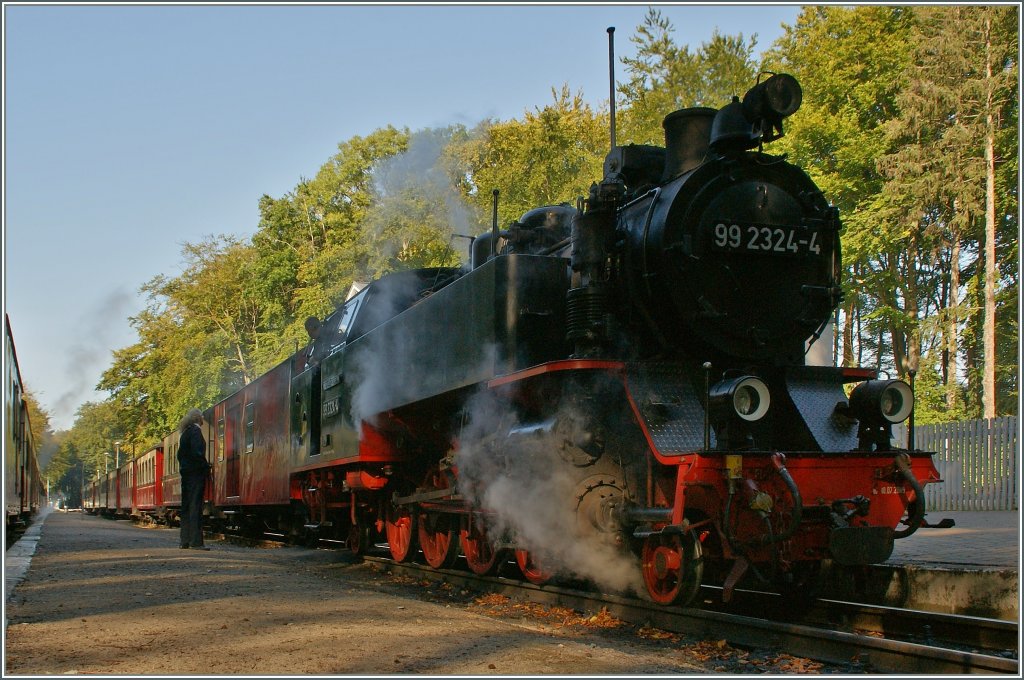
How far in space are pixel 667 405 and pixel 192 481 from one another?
7690 millimetres

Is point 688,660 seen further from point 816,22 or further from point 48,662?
point 816,22

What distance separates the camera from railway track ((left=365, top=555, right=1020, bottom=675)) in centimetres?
465

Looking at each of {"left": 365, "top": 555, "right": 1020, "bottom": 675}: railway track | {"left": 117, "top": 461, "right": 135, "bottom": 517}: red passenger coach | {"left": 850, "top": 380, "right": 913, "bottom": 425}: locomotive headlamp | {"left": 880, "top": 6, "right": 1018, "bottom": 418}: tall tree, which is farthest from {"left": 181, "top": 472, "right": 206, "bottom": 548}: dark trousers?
{"left": 117, "top": 461, "right": 135, "bottom": 517}: red passenger coach

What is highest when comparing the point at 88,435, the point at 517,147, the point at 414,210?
the point at 517,147

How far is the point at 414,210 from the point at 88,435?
242 feet

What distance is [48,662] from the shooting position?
14.8 ft

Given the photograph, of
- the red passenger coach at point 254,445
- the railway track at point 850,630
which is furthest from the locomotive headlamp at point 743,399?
the red passenger coach at point 254,445

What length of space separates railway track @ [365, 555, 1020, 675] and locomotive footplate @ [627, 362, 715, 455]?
1.02m

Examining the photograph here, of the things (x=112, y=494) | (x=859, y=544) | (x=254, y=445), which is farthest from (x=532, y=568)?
(x=112, y=494)

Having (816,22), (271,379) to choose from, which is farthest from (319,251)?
(271,379)

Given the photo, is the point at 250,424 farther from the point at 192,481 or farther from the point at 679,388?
the point at 679,388

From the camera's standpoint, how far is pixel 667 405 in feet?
20.4

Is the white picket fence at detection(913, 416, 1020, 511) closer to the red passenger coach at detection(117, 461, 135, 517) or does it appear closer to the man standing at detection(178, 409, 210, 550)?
the man standing at detection(178, 409, 210, 550)

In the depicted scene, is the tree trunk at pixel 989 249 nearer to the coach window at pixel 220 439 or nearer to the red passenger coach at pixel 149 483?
the coach window at pixel 220 439
